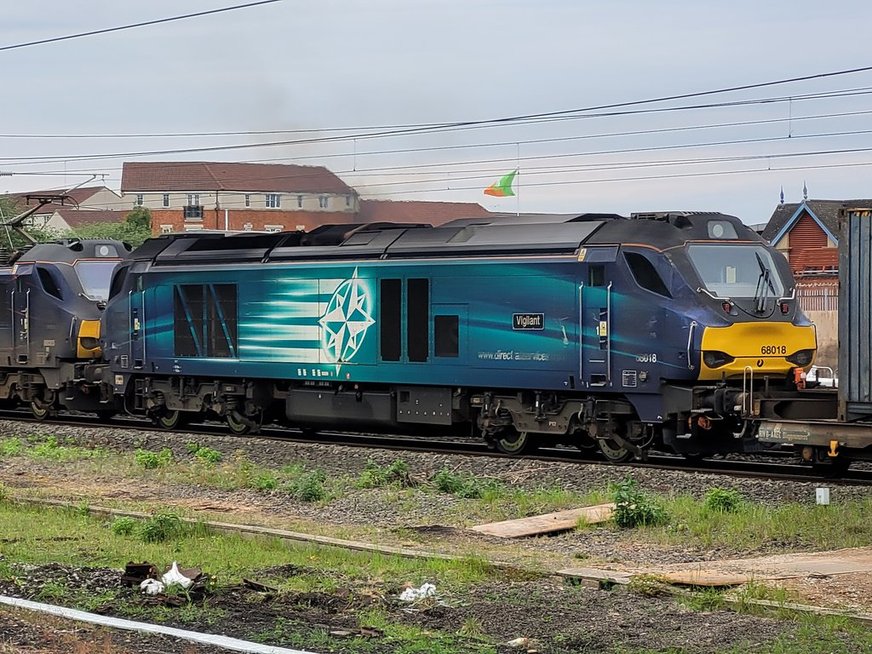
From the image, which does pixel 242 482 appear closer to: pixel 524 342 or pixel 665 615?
pixel 524 342

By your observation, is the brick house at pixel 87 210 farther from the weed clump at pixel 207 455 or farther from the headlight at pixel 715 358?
the headlight at pixel 715 358

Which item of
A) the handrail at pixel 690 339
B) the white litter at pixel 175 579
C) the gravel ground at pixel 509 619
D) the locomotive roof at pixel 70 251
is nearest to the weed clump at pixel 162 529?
the gravel ground at pixel 509 619

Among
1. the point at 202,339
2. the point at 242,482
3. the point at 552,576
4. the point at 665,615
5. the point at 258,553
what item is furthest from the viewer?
the point at 202,339

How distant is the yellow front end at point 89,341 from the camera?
90.7 ft

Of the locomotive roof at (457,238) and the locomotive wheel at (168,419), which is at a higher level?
the locomotive roof at (457,238)

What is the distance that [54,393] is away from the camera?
2861 cm

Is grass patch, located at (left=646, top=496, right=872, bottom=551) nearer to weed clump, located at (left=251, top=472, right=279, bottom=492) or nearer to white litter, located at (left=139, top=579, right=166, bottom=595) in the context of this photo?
white litter, located at (left=139, top=579, right=166, bottom=595)

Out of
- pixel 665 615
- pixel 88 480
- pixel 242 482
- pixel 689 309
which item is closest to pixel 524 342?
pixel 689 309

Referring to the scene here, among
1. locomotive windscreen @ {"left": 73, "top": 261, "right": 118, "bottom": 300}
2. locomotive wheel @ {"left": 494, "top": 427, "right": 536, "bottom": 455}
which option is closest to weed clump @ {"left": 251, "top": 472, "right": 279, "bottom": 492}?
locomotive wheel @ {"left": 494, "top": 427, "right": 536, "bottom": 455}

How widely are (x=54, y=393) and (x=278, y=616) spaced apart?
68.3ft

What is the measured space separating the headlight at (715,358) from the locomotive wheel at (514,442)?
348 cm

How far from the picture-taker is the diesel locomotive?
18.3 meters

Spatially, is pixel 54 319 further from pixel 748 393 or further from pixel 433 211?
pixel 433 211

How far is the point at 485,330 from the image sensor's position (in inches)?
800
